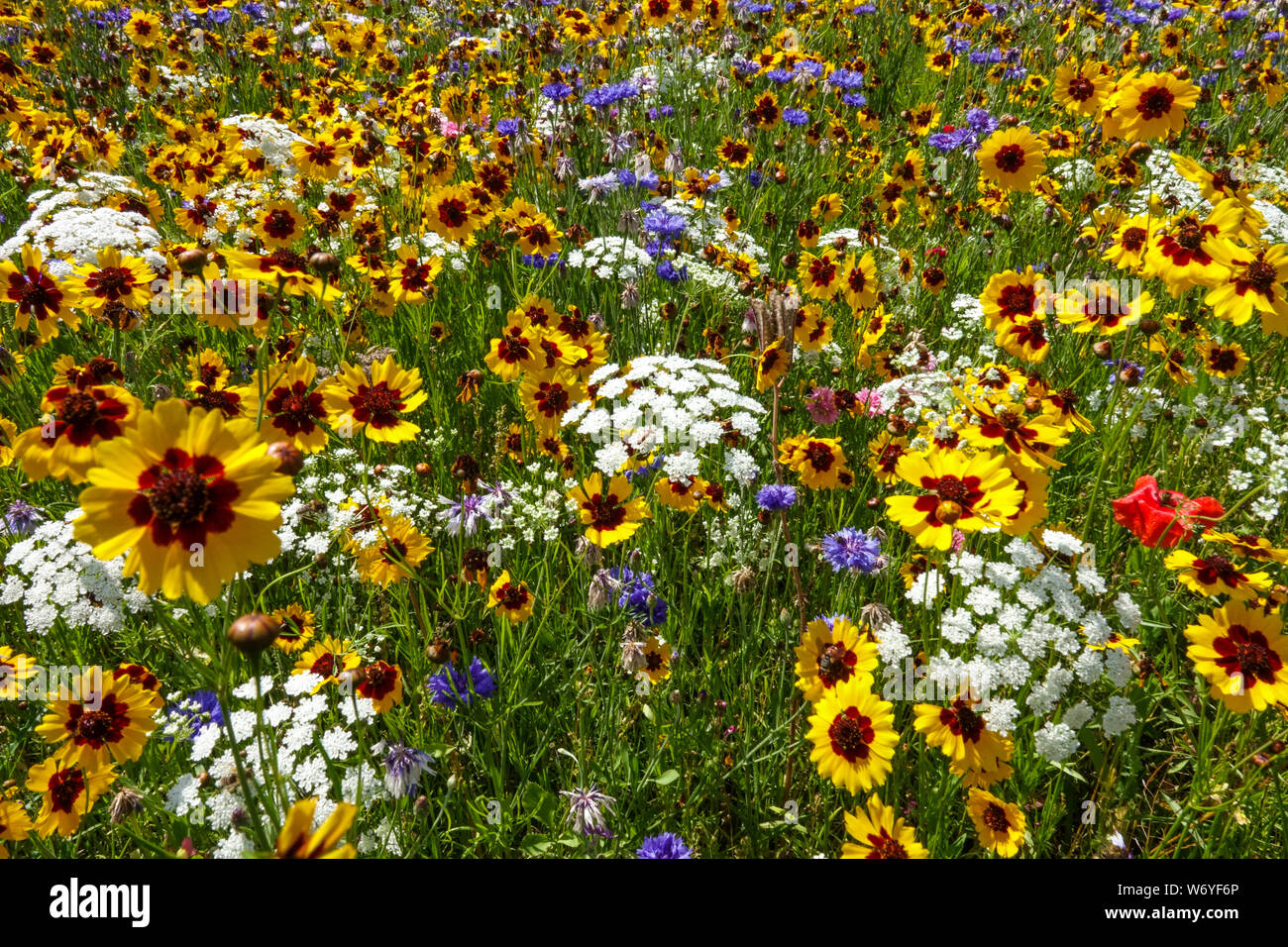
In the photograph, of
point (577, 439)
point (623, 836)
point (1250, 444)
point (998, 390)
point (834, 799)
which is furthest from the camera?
point (1250, 444)

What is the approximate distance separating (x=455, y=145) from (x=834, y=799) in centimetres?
363

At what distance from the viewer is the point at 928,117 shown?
489 cm

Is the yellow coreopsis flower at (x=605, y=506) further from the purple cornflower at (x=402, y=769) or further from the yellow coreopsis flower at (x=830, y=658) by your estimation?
the purple cornflower at (x=402, y=769)

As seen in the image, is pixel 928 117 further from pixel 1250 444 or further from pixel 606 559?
pixel 606 559

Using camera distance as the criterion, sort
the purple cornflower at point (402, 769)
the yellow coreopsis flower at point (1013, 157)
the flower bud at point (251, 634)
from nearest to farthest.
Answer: the flower bud at point (251, 634), the purple cornflower at point (402, 769), the yellow coreopsis flower at point (1013, 157)

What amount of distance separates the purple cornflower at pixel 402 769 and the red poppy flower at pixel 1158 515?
68.0 inches

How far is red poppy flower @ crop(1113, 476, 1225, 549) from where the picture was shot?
5.24 ft

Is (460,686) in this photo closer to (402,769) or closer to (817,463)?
(402,769)

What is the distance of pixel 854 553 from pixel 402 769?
1.25 m

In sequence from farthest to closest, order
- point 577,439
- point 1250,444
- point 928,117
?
1. point 928,117
2. point 1250,444
3. point 577,439

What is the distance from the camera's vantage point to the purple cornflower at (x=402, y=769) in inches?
58.2

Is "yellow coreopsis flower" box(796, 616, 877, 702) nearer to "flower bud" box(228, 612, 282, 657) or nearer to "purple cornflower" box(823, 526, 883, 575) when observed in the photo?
"purple cornflower" box(823, 526, 883, 575)

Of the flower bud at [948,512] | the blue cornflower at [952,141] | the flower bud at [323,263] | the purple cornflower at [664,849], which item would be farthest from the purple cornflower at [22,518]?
the blue cornflower at [952,141]
